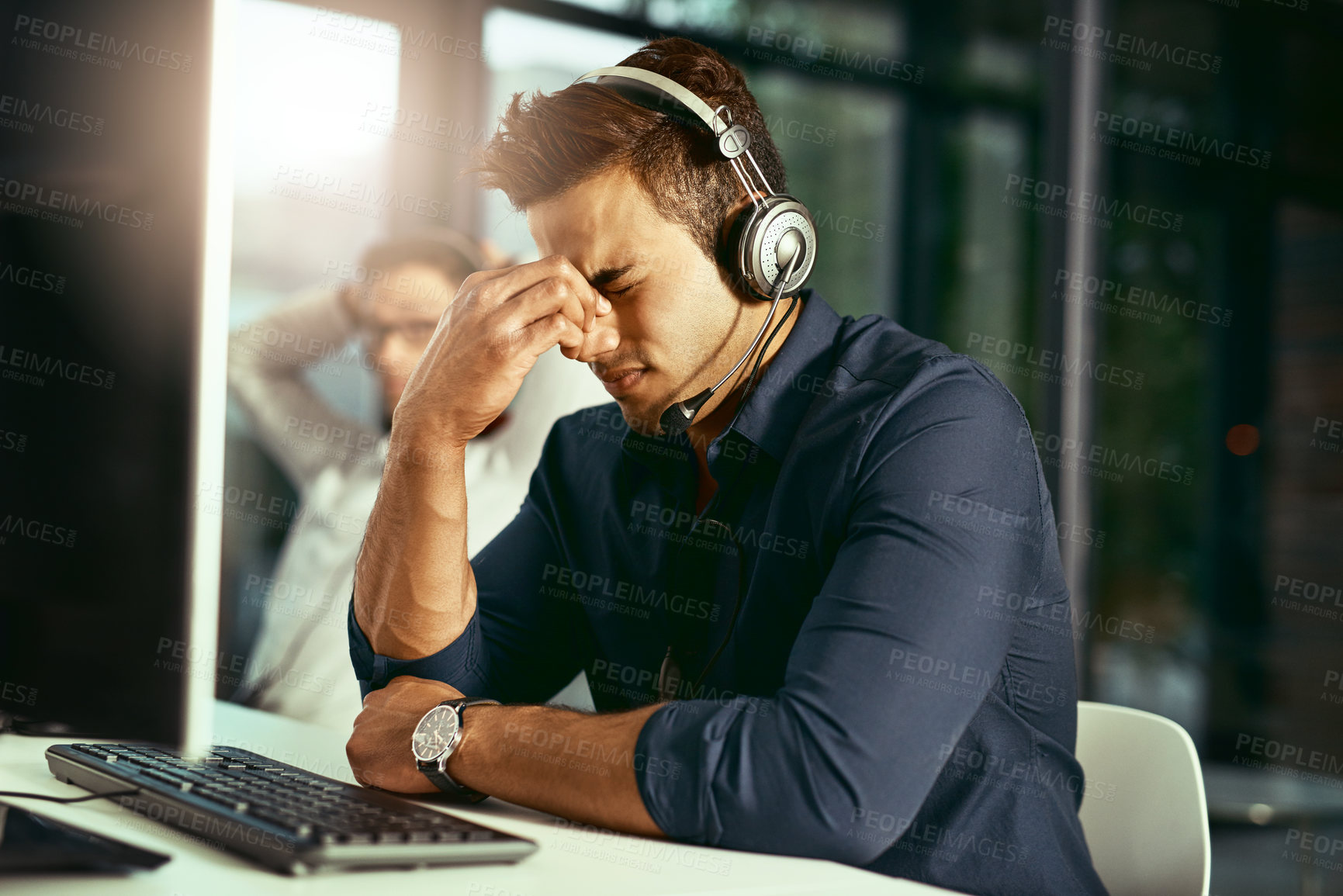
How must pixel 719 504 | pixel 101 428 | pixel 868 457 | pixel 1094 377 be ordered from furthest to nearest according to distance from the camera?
pixel 1094 377 < pixel 719 504 < pixel 868 457 < pixel 101 428

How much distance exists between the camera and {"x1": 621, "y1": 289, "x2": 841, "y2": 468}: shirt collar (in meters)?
1.19

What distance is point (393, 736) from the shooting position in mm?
990

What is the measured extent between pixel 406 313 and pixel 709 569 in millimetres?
1556

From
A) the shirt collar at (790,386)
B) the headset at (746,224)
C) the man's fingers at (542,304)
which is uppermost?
the headset at (746,224)

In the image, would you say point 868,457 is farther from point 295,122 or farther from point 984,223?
point 984,223

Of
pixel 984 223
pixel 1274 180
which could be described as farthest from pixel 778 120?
pixel 1274 180

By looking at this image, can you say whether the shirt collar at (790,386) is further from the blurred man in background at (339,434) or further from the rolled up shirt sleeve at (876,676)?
the blurred man in background at (339,434)

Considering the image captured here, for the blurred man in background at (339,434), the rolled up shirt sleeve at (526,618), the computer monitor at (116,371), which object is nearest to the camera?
the computer monitor at (116,371)

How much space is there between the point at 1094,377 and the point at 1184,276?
2.61ft

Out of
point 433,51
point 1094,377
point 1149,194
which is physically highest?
point 433,51

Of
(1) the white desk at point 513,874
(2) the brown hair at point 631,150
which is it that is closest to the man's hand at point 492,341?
(2) the brown hair at point 631,150

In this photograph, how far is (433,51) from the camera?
3.01 m

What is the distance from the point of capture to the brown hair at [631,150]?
1.20 m

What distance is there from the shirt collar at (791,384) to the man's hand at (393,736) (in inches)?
17.4
